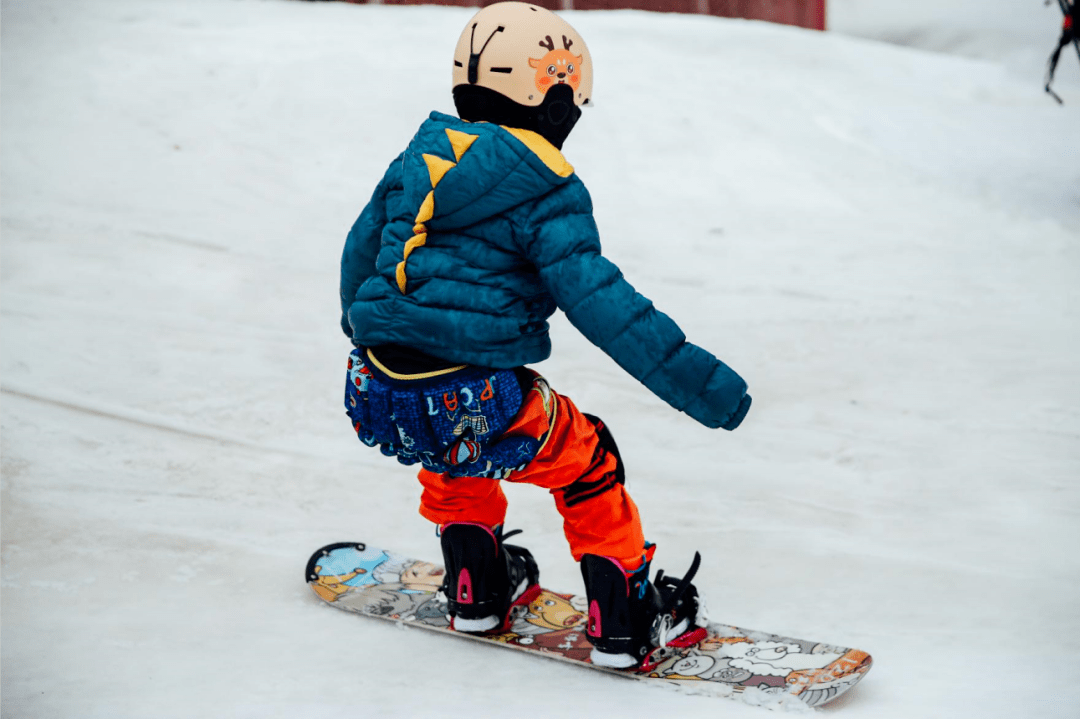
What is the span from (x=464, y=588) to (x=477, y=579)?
0.04 m

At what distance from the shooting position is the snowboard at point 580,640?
88.5 inches

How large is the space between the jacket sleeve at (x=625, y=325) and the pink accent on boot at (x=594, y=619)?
1.82ft

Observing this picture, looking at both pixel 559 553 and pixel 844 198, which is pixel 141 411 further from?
pixel 844 198

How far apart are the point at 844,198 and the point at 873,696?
13.2 ft

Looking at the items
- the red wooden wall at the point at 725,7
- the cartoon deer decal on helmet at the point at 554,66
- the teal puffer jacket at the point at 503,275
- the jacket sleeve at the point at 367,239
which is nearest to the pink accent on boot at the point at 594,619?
the teal puffer jacket at the point at 503,275

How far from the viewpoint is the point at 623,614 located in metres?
2.31

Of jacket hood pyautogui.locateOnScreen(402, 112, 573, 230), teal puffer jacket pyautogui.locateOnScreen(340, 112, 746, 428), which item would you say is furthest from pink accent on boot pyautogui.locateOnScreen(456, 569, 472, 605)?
jacket hood pyautogui.locateOnScreen(402, 112, 573, 230)

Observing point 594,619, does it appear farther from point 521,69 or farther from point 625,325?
point 521,69

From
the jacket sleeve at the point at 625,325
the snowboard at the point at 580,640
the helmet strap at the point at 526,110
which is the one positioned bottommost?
the snowboard at the point at 580,640

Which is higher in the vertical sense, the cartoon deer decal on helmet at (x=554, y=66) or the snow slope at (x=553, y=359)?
the cartoon deer decal on helmet at (x=554, y=66)

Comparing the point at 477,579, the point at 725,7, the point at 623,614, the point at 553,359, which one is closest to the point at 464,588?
the point at 477,579

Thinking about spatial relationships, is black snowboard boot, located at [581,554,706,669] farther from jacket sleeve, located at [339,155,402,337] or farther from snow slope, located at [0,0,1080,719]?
jacket sleeve, located at [339,155,402,337]

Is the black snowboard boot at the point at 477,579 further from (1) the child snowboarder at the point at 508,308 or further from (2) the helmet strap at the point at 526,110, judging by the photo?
(2) the helmet strap at the point at 526,110

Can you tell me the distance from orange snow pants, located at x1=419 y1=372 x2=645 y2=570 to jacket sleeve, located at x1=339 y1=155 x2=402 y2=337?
436 mm
